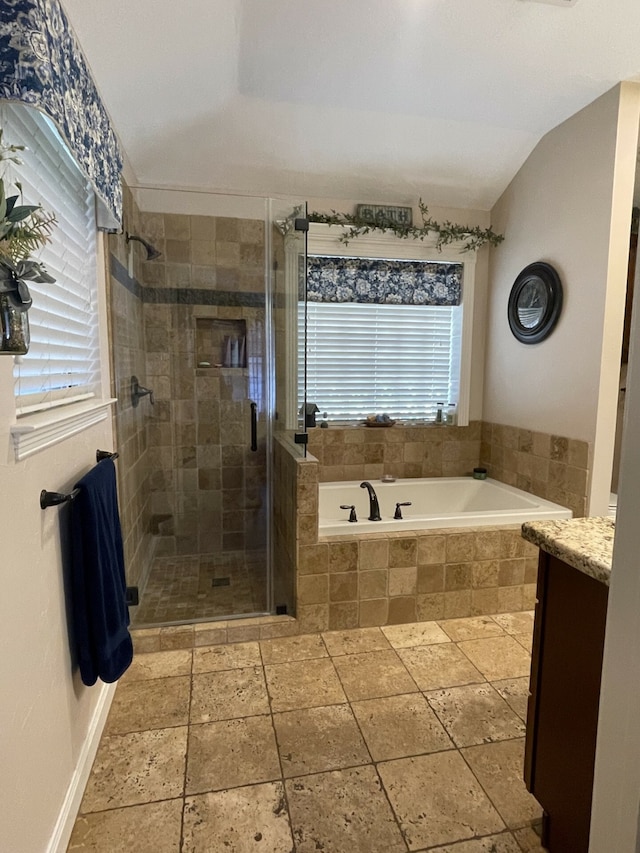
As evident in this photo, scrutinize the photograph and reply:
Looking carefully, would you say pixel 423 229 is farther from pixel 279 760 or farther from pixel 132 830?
pixel 132 830

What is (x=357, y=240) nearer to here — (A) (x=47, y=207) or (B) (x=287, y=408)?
(B) (x=287, y=408)

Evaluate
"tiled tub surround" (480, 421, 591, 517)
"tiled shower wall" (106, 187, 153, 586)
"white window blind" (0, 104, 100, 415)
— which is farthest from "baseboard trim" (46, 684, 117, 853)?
"tiled tub surround" (480, 421, 591, 517)

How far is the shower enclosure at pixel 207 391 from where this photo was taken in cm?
290

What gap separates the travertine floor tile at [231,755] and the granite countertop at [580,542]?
1191 millimetres

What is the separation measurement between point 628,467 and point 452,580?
6.67ft

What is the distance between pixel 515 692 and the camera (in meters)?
1.97

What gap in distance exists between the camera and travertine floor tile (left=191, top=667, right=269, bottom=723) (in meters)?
1.83

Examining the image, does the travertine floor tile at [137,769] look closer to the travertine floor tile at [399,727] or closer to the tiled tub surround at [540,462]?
the travertine floor tile at [399,727]

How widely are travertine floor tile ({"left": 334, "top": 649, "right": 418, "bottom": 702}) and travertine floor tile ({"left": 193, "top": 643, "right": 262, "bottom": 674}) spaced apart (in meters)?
0.40

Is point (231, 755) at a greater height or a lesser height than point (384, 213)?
lesser

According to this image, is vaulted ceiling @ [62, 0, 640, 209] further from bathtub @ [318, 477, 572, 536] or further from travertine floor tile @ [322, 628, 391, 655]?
travertine floor tile @ [322, 628, 391, 655]

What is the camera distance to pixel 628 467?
673mm

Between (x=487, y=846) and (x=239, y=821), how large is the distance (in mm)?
720

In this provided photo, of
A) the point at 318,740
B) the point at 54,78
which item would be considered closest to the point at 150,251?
the point at 54,78
